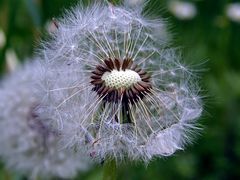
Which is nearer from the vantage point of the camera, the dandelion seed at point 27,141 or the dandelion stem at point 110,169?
the dandelion stem at point 110,169

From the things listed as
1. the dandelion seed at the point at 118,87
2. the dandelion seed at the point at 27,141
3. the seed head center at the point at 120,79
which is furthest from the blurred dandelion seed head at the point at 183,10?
the seed head center at the point at 120,79

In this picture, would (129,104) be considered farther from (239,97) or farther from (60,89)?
(239,97)

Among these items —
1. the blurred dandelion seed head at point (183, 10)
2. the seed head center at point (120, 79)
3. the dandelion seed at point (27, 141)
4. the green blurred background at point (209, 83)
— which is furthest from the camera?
the blurred dandelion seed head at point (183, 10)

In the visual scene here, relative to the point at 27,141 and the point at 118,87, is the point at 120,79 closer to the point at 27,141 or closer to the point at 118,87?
the point at 118,87

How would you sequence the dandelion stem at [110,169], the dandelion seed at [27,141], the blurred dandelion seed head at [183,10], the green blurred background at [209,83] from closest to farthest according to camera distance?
1. the dandelion stem at [110,169]
2. the dandelion seed at [27,141]
3. the green blurred background at [209,83]
4. the blurred dandelion seed head at [183,10]

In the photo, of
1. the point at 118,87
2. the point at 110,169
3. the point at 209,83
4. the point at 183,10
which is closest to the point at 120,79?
the point at 118,87

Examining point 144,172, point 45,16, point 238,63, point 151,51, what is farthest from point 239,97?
point 151,51

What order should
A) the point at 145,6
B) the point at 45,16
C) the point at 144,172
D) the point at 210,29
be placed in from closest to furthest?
the point at 145,6 → the point at 45,16 → the point at 144,172 → the point at 210,29

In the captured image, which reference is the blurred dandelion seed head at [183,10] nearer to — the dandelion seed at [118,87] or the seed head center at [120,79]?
the dandelion seed at [118,87]
